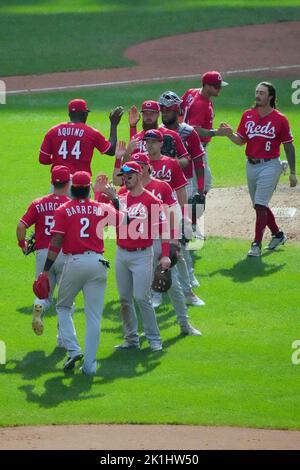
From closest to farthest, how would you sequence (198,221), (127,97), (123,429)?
(123,429) → (198,221) → (127,97)

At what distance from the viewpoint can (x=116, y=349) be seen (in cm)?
1158

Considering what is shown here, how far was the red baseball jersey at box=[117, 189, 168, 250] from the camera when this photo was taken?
11039mm

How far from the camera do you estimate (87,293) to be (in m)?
10.7

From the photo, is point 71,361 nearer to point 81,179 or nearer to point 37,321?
point 37,321

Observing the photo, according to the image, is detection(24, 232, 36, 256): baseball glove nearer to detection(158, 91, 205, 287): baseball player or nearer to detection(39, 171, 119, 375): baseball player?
detection(39, 171, 119, 375): baseball player

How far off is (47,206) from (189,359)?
1.97 meters

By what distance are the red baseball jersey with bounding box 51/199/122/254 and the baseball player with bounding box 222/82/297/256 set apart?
157 inches

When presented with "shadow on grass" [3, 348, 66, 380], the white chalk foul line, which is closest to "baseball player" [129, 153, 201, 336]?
"shadow on grass" [3, 348, 66, 380]

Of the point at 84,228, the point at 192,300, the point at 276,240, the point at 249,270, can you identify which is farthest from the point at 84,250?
the point at 276,240

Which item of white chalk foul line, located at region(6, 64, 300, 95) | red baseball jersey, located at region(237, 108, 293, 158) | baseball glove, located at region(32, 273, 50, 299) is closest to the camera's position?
baseball glove, located at region(32, 273, 50, 299)

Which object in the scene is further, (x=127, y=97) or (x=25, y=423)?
(x=127, y=97)

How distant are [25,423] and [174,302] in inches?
98.8
